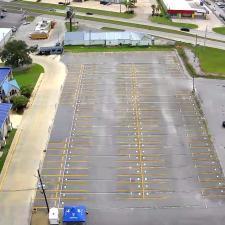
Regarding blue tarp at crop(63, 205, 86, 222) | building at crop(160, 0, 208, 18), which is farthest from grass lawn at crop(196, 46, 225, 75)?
blue tarp at crop(63, 205, 86, 222)

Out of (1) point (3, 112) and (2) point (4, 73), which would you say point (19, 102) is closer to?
(2) point (4, 73)

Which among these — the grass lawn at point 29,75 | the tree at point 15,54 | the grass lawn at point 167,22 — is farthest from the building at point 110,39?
the tree at point 15,54

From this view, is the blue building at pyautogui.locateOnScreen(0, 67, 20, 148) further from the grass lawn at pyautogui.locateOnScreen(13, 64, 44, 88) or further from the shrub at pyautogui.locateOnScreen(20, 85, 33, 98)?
the grass lawn at pyautogui.locateOnScreen(13, 64, 44, 88)

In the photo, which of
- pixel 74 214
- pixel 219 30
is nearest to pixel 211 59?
pixel 219 30

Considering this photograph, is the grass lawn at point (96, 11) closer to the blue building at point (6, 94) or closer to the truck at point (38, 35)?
the truck at point (38, 35)

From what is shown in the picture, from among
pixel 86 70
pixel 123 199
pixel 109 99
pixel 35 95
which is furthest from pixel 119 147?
pixel 86 70

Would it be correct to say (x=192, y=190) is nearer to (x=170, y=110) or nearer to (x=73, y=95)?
(x=170, y=110)
